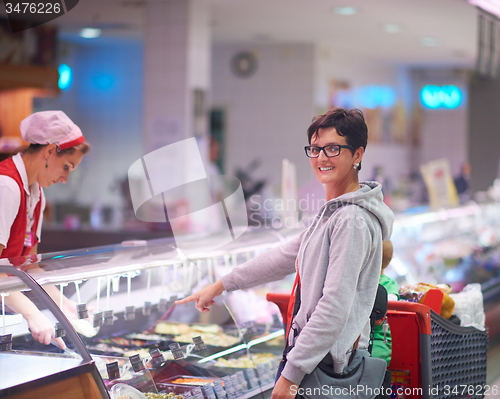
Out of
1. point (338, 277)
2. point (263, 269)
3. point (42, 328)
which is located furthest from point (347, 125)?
point (42, 328)

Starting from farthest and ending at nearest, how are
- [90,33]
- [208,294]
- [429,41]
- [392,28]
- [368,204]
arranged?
[429,41] < [90,33] < [392,28] < [208,294] < [368,204]

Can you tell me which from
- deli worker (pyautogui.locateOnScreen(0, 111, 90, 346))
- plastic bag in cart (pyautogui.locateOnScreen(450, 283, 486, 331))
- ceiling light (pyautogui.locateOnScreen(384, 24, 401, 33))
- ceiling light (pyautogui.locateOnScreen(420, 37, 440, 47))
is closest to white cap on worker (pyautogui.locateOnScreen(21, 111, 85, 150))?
deli worker (pyautogui.locateOnScreen(0, 111, 90, 346))

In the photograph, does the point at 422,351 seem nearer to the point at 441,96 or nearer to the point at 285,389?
the point at 285,389

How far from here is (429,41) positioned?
1077 cm

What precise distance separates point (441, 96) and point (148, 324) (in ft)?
45.5

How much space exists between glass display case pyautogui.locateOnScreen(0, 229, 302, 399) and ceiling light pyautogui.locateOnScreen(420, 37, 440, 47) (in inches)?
328

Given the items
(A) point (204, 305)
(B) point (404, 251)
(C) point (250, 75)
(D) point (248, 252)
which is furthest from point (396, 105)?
(A) point (204, 305)

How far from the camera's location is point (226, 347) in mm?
2670

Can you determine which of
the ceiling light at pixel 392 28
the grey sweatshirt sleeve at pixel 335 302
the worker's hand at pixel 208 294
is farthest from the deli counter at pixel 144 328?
the ceiling light at pixel 392 28

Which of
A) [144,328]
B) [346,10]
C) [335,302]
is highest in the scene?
[346,10]

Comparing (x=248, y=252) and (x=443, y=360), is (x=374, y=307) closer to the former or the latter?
(x=443, y=360)

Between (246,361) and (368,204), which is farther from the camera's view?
(246,361)

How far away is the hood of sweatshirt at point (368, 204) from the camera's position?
71.5 inches

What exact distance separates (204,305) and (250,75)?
31.0 feet
